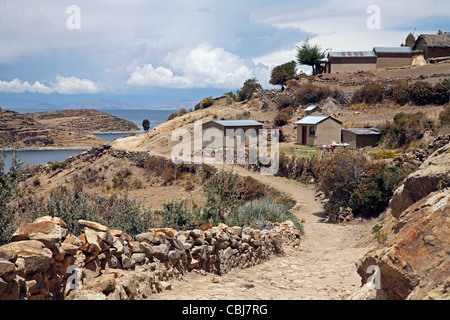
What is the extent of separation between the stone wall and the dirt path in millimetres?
337

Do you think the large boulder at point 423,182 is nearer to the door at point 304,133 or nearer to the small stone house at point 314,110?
the door at point 304,133

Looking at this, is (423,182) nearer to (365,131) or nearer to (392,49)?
(365,131)

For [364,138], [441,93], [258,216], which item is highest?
[441,93]

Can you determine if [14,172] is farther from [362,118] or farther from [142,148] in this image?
[362,118]

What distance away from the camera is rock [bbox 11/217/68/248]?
416 cm

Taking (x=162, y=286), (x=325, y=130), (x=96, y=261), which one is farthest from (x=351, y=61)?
(x=96, y=261)

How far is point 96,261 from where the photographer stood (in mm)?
4914

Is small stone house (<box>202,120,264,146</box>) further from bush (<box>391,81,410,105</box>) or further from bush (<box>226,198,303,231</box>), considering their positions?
bush (<box>226,198,303,231</box>)

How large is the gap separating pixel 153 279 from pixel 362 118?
37111 mm

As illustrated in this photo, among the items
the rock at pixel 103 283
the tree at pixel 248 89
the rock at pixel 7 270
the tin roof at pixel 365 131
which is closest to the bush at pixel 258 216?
the rock at pixel 103 283

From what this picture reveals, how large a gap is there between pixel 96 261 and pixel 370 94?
142 ft

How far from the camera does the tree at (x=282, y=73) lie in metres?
56.3

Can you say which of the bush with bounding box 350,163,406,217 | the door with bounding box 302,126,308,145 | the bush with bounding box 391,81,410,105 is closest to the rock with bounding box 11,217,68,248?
the bush with bounding box 350,163,406,217
